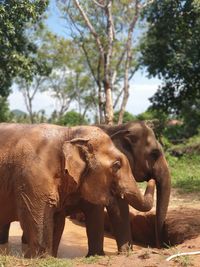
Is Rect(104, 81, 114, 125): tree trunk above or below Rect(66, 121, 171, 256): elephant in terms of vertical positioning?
above

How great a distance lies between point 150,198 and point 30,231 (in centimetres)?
178

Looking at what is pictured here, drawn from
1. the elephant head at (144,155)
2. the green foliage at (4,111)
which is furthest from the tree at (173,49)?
the green foliage at (4,111)

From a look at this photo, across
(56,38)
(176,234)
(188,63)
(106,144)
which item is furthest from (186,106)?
(106,144)

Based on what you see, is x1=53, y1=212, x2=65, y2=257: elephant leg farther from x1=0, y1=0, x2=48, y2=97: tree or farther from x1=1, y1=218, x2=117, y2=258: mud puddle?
x1=0, y1=0, x2=48, y2=97: tree

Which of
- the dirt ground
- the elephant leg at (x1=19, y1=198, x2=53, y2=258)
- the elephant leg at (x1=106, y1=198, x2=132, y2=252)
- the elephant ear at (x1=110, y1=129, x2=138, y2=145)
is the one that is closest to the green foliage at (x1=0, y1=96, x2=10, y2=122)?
the dirt ground

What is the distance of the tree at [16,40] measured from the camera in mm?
16406

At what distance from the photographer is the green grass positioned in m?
13.6

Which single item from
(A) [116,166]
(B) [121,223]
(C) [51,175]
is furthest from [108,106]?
(C) [51,175]

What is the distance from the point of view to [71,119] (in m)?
38.8

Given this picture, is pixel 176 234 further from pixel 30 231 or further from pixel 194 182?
pixel 194 182

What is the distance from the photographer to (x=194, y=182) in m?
14.1

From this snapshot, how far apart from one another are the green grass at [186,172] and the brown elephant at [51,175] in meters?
7.34

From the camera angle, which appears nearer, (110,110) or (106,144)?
(106,144)

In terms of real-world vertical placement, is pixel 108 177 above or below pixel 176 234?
above
